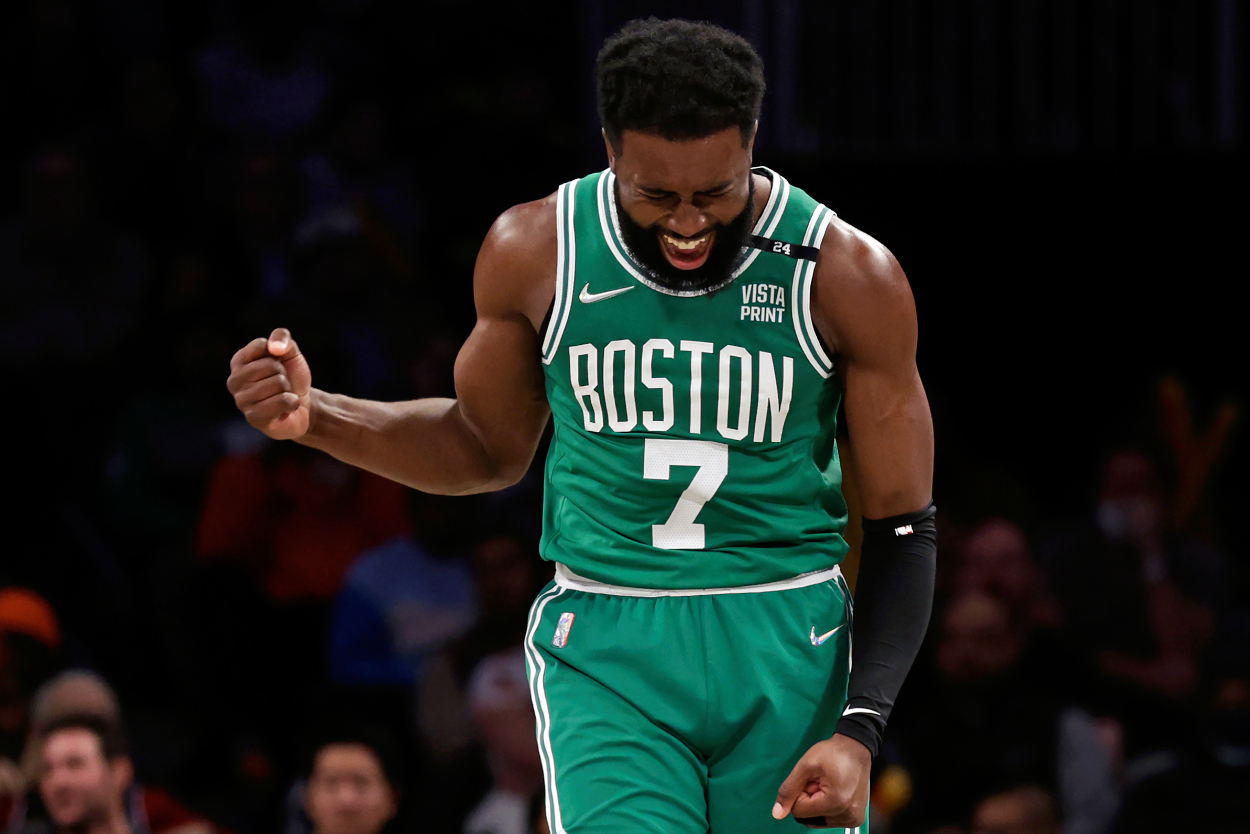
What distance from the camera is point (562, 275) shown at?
2637 millimetres

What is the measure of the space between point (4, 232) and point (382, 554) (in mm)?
2151

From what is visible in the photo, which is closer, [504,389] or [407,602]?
[504,389]

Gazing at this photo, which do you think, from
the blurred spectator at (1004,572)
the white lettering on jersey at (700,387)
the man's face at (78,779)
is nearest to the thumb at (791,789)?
the white lettering on jersey at (700,387)

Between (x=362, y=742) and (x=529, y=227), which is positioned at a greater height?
(x=529, y=227)

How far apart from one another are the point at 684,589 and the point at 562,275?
0.53m

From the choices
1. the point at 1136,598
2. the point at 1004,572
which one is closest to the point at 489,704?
the point at 1004,572

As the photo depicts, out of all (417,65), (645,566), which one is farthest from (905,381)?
(417,65)

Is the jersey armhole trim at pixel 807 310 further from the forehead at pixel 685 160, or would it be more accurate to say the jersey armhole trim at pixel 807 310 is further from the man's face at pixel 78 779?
the man's face at pixel 78 779

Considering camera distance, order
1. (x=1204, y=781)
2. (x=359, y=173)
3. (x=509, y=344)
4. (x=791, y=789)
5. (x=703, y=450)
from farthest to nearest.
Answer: (x=359, y=173) → (x=1204, y=781) → (x=509, y=344) → (x=703, y=450) → (x=791, y=789)

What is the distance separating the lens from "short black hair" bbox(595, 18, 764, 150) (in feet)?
7.99

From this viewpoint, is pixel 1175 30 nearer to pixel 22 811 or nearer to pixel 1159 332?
A: pixel 1159 332

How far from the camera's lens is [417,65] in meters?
7.88

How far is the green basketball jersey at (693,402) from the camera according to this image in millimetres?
2580

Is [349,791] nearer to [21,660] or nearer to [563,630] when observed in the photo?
[21,660]
